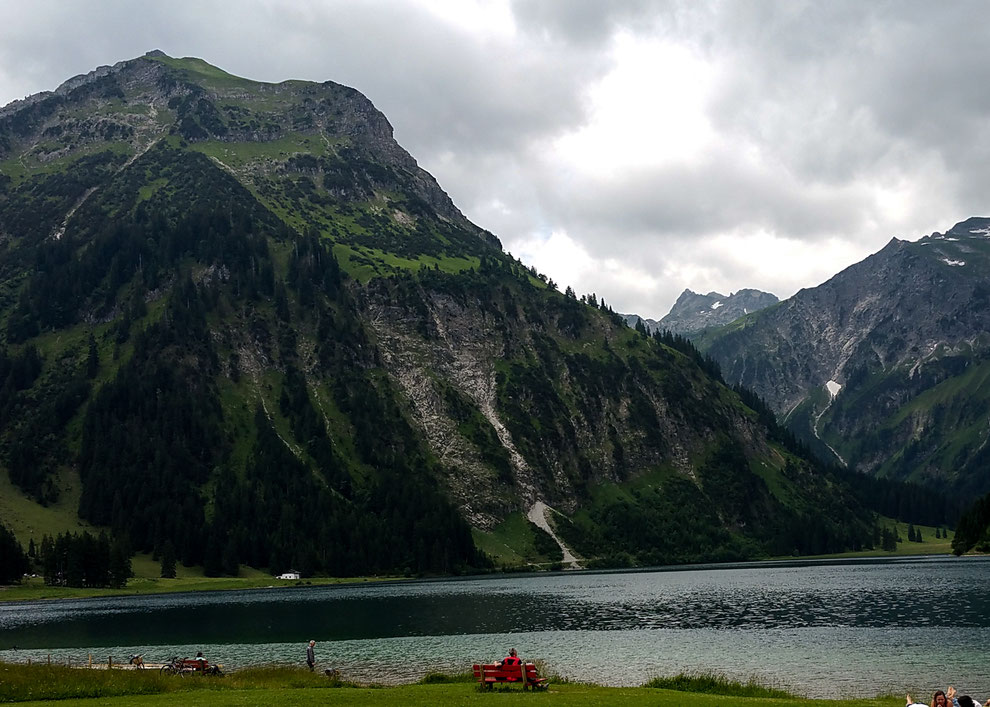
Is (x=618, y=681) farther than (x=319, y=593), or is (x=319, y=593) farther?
(x=319, y=593)

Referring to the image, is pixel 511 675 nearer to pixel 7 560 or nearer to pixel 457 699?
pixel 457 699

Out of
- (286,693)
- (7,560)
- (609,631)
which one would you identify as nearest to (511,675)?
(286,693)

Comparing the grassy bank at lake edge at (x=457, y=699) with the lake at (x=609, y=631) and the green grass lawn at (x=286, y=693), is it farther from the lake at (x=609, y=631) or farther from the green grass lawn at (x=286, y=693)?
the lake at (x=609, y=631)

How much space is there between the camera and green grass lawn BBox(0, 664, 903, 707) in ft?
139

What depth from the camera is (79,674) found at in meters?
55.6

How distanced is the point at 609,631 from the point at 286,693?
54.2m

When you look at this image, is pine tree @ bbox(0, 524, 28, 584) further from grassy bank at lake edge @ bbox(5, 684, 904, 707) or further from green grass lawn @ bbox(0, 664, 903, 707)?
grassy bank at lake edge @ bbox(5, 684, 904, 707)

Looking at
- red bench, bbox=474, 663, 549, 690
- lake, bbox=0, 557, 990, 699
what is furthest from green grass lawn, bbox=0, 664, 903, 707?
lake, bbox=0, 557, 990, 699

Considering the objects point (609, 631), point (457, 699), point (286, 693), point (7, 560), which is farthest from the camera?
point (7, 560)

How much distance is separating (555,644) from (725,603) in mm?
48235

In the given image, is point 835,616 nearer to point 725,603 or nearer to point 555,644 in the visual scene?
point 725,603

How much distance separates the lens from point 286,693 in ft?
160

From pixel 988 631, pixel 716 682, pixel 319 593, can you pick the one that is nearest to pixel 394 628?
pixel 716 682

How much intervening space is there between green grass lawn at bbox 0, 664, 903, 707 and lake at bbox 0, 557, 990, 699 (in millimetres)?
9663
